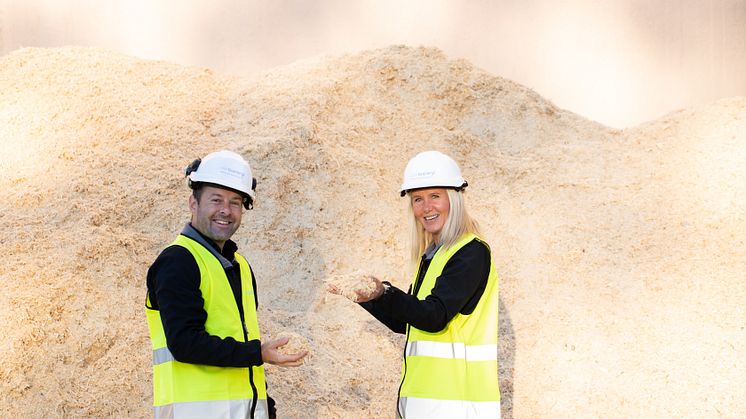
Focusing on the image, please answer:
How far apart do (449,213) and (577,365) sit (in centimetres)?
344

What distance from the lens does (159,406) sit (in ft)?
10.4

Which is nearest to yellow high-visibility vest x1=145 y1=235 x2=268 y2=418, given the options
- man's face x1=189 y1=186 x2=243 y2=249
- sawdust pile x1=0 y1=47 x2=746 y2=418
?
man's face x1=189 y1=186 x2=243 y2=249

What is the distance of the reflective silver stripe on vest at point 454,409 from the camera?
11.0ft

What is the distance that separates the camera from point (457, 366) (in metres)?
3.38

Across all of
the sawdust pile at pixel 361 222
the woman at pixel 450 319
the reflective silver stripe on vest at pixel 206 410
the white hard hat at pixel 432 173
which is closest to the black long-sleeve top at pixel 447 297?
the woman at pixel 450 319

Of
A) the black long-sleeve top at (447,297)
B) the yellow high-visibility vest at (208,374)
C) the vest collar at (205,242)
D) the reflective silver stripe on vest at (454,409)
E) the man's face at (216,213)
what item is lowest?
the reflective silver stripe on vest at (454,409)

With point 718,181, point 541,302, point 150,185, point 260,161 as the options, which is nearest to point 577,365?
point 541,302

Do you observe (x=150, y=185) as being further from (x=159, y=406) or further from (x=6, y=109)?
(x=159, y=406)

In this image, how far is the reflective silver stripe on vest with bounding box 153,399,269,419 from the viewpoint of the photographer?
311cm

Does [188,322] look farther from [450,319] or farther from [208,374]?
[450,319]

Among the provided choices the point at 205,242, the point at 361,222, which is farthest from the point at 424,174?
the point at 361,222

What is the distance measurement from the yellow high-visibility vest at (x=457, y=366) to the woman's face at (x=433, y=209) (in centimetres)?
16

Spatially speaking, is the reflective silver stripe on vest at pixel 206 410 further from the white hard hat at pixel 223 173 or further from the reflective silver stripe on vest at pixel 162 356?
the white hard hat at pixel 223 173

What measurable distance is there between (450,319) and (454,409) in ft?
1.40
